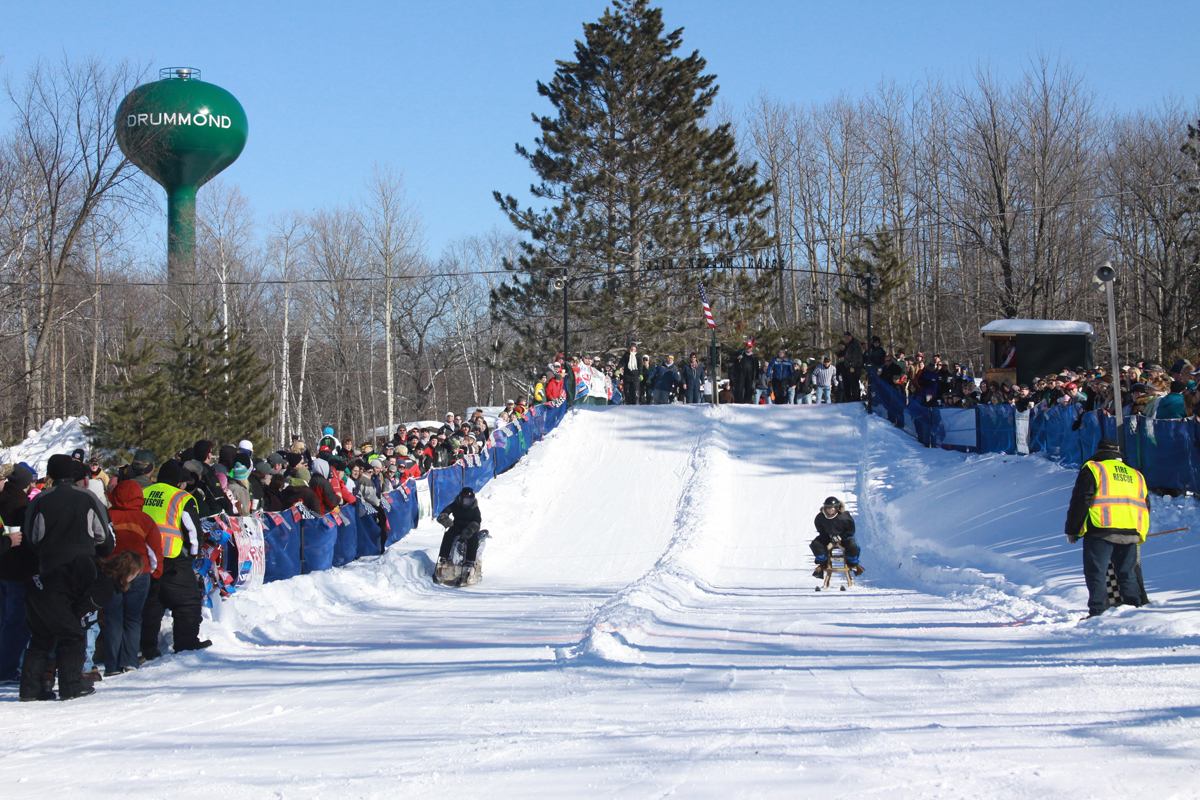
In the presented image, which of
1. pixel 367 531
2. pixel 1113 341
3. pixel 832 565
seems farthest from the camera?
pixel 367 531

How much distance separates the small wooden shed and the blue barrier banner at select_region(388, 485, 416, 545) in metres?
17.3

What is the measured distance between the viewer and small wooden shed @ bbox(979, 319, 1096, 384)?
82.6 ft

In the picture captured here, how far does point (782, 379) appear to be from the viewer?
27.5 meters

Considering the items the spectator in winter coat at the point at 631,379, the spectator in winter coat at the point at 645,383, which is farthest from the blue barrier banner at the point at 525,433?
the spectator in winter coat at the point at 645,383

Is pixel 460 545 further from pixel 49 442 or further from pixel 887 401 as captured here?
pixel 49 442

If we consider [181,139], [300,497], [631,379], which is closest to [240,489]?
[300,497]

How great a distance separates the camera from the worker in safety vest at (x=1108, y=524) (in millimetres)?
8172

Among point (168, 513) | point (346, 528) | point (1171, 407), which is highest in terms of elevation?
point (1171, 407)

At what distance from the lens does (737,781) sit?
4.34 m

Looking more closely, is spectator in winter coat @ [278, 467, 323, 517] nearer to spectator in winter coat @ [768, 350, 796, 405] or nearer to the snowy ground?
the snowy ground

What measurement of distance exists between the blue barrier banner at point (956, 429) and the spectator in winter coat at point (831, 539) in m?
8.28

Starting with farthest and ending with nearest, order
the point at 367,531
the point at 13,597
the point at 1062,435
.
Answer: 1. the point at 1062,435
2. the point at 367,531
3. the point at 13,597

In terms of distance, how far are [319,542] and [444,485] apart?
18.6ft

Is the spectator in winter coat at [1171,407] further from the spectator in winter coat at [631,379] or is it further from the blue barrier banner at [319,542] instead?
the spectator in winter coat at [631,379]
